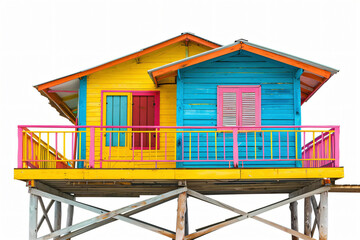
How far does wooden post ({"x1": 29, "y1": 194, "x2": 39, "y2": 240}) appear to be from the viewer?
21286 millimetres

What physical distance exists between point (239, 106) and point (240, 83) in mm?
745

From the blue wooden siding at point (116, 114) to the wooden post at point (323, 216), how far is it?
6.37 metres

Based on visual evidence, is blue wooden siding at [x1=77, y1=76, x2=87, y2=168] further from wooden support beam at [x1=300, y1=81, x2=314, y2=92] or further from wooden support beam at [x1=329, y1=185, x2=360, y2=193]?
wooden support beam at [x1=329, y1=185, x2=360, y2=193]

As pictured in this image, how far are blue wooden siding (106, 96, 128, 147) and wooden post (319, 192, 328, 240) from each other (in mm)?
6375

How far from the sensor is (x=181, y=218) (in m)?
20.9

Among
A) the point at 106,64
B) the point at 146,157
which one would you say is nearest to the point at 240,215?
the point at 146,157

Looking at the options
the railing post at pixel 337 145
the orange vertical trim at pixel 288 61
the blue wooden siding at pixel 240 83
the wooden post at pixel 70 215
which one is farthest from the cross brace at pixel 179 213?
the wooden post at pixel 70 215

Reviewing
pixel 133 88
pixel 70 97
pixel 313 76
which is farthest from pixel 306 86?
pixel 70 97

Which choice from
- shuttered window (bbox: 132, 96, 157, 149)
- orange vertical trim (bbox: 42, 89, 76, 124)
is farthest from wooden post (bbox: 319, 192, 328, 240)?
orange vertical trim (bbox: 42, 89, 76, 124)

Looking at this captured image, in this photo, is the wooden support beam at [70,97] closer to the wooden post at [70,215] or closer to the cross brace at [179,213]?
the wooden post at [70,215]

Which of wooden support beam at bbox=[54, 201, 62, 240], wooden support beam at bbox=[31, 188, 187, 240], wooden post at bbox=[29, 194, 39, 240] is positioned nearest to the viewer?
wooden support beam at bbox=[31, 188, 187, 240]

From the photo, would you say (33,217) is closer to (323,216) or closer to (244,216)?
(244,216)

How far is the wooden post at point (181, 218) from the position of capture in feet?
67.9

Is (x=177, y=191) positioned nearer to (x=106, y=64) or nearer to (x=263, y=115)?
(x=263, y=115)
